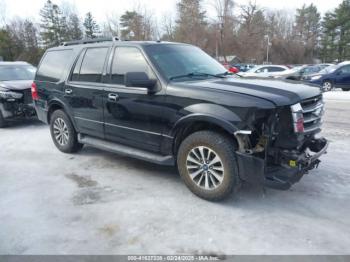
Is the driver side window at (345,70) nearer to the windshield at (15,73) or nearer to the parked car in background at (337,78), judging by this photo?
the parked car in background at (337,78)

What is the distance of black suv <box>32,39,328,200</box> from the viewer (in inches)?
131

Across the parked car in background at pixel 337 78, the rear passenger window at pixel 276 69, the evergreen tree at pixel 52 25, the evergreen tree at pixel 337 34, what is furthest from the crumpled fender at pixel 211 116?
the evergreen tree at pixel 337 34

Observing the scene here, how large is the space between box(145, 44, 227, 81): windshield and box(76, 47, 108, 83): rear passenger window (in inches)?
36.2

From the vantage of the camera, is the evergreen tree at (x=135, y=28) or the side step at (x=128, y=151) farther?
the evergreen tree at (x=135, y=28)

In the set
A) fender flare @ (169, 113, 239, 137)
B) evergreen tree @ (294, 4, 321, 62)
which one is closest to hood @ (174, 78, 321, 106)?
fender flare @ (169, 113, 239, 137)

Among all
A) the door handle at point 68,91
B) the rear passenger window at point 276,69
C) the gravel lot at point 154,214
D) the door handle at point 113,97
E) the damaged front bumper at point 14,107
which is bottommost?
the gravel lot at point 154,214

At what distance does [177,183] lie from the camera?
442 centimetres

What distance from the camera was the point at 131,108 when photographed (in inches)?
171

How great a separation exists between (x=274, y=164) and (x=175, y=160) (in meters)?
1.28

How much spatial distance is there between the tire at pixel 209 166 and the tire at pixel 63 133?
259 cm

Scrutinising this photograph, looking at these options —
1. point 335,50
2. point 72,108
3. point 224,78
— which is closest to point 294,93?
point 224,78

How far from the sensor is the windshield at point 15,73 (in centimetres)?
903

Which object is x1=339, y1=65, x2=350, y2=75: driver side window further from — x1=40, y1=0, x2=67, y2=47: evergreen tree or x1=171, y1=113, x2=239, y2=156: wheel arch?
x1=40, y1=0, x2=67, y2=47: evergreen tree

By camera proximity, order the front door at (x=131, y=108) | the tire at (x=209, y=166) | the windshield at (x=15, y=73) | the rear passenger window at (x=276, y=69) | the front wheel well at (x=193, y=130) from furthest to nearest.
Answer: the rear passenger window at (x=276, y=69) → the windshield at (x=15, y=73) → the front door at (x=131, y=108) → the front wheel well at (x=193, y=130) → the tire at (x=209, y=166)
